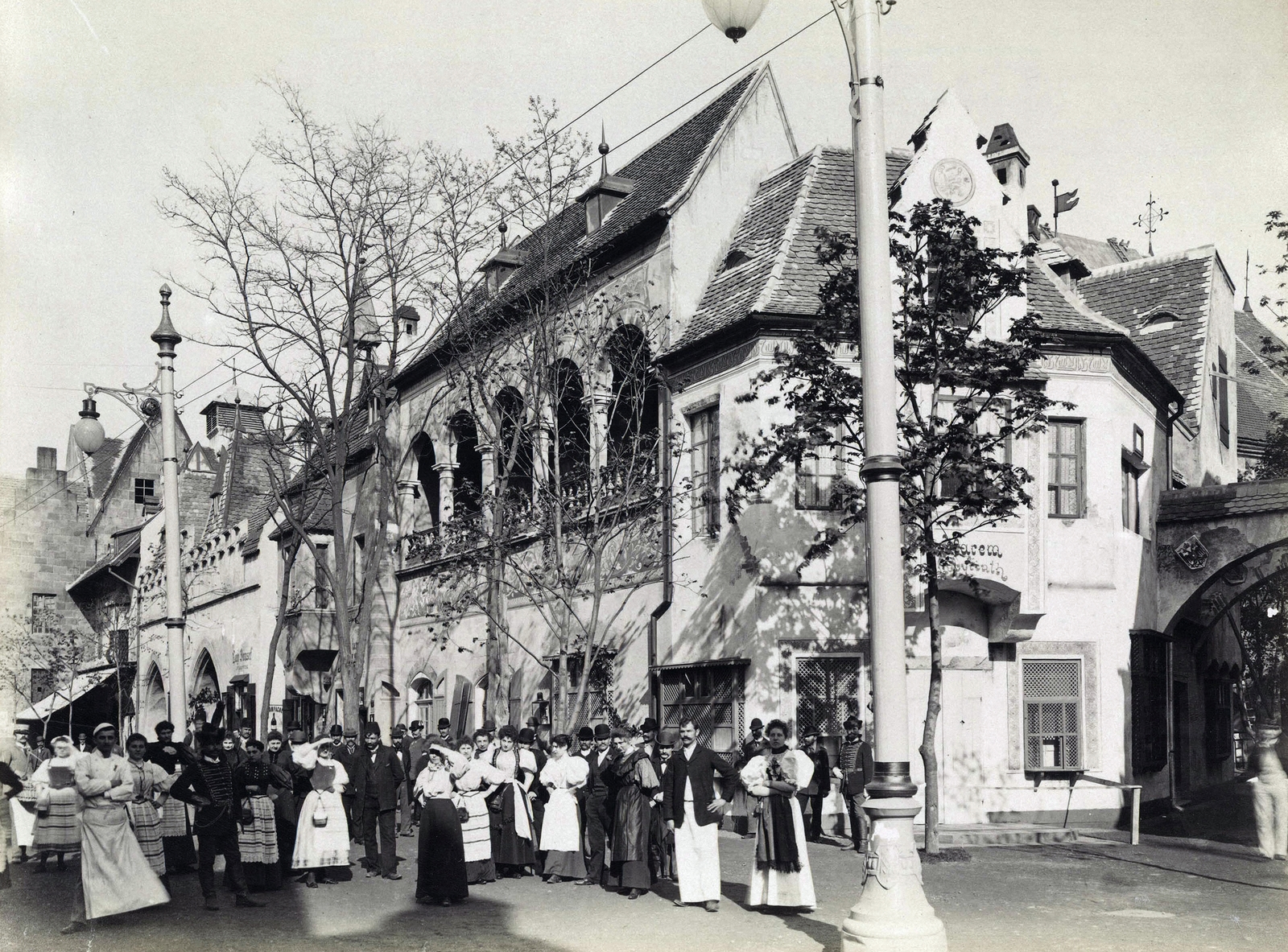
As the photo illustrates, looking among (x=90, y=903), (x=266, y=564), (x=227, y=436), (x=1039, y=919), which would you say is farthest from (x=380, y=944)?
(x=227, y=436)

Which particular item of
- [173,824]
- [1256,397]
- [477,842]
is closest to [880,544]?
[477,842]

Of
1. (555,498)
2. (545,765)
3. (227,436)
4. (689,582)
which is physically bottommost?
(545,765)

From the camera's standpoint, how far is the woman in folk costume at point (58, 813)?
17.1m

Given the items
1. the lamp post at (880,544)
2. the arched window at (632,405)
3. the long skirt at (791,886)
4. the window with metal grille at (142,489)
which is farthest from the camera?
the window with metal grille at (142,489)

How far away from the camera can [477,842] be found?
15008 millimetres

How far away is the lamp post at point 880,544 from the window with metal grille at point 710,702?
11.2 meters

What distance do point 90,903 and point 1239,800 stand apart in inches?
875

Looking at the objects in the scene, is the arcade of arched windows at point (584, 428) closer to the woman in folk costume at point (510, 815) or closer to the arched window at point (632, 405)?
the arched window at point (632, 405)

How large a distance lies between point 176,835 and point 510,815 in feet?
13.0

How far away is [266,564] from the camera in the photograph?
39.3 metres

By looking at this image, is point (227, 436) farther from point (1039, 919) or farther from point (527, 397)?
point (1039, 919)

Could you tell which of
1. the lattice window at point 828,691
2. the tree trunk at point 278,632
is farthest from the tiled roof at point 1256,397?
the tree trunk at point 278,632

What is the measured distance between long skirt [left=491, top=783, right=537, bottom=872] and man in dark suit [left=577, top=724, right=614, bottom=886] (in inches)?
28.1

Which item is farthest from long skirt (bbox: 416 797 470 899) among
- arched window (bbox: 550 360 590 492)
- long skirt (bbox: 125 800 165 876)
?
arched window (bbox: 550 360 590 492)
